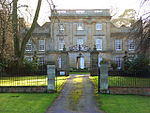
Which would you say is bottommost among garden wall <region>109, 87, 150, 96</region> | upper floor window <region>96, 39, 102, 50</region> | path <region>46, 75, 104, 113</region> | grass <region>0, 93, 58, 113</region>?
path <region>46, 75, 104, 113</region>

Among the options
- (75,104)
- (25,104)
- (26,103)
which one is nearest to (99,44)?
(75,104)

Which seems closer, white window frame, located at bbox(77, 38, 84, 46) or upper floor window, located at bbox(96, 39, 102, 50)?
white window frame, located at bbox(77, 38, 84, 46)

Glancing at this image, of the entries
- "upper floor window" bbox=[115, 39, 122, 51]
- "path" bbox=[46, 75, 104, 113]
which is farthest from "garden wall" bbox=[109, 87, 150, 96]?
"upper floor window" bbox=[115, 39, 122, 51]

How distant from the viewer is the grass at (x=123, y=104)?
7.54 meters

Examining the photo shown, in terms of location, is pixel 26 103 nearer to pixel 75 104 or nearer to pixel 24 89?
pixel 75 104

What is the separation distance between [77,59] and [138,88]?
81.5ft

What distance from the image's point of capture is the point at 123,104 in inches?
334

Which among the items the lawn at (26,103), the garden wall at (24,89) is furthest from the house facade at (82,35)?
the lawn at (26,103)

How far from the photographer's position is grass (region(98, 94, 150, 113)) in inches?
297

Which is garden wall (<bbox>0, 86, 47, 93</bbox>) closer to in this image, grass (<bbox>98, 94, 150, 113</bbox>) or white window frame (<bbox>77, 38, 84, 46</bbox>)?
grass (<bbox>98, 94, 150, 113</bbox>)

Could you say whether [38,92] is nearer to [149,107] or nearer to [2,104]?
[2,104]

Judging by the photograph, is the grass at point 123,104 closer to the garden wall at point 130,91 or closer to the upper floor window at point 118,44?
the garden wall at point 130,91

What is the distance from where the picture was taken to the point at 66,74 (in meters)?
21.1

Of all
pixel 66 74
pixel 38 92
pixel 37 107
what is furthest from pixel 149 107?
pixel 66 74
